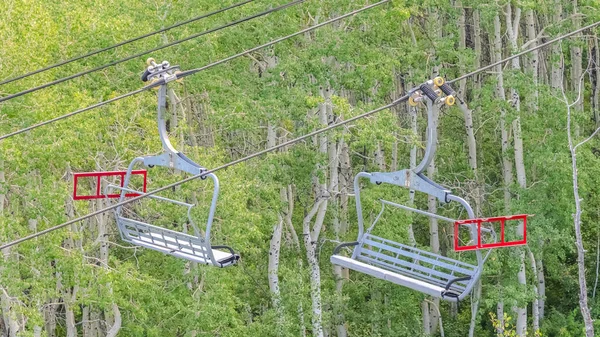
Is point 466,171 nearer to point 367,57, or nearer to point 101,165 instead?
point 367,57

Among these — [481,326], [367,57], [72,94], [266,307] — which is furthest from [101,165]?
[481,326]

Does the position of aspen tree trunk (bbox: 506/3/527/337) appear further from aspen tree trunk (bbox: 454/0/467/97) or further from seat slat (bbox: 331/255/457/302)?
seat slat (bbox: 331/255/457/302)

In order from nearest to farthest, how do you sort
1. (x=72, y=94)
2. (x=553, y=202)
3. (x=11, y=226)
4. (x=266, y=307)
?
(x=11, y=226), (x=72, y=94), (x=553, y=202), (x=266, y=307)

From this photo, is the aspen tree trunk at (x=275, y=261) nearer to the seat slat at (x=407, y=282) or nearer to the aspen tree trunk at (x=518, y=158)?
the aspen tree trunk at (x=518, y=158)

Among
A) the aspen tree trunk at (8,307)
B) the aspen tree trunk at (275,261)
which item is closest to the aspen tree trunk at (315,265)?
the aspen tree trunk at (275,261)

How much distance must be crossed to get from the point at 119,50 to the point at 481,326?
Answer: 13.3 meters

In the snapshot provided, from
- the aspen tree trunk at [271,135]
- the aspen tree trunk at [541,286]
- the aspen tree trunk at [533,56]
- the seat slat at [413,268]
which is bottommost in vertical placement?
the aspen tree trunk at [541,286]

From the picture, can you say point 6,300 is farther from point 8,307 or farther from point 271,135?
point 271,135

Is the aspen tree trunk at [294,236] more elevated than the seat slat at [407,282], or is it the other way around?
the seat slat at [407,282]

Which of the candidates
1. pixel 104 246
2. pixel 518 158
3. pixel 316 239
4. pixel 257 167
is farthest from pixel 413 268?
pixel 518 158

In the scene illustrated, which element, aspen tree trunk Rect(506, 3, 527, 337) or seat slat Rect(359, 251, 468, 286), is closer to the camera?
seat slat Rect(359, 251, 468, 286)

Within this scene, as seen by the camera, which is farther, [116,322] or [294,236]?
[294,236]

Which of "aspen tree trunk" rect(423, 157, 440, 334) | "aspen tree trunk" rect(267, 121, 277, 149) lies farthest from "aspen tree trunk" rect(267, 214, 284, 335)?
"aspen tree trunk" rect(423, 157, 440, 334)

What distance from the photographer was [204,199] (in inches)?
990
